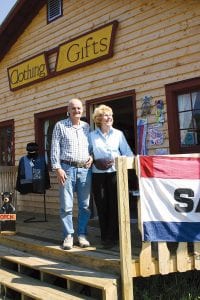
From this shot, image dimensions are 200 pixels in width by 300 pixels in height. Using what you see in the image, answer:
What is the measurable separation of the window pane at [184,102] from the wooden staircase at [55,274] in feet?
9.02

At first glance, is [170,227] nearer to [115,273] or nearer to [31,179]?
[115,273]

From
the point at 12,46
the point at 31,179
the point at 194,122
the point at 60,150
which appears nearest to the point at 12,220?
the point at 31,179

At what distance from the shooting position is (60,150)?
4.91 metres

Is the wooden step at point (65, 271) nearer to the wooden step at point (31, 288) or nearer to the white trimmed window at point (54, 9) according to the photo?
the wooden step at point (31, 288)

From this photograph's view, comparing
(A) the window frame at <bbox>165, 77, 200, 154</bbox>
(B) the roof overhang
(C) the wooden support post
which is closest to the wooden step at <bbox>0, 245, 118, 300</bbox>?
(C) the wooden support post

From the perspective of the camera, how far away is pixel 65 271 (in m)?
4.55

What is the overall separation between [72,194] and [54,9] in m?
5.74

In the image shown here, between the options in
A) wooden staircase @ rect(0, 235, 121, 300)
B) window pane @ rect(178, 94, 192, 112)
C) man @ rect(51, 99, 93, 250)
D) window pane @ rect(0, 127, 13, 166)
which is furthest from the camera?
window pane @ rect(0, 127, 13, 166)

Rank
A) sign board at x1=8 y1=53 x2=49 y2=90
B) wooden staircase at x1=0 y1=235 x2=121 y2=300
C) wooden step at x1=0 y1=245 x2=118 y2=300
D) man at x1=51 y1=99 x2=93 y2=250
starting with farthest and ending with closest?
sign board at x1=8 y1=53 x2=49 y2=90 < man at x1=51 y1=99 x2=93 y2=250 < wooden staircase at x1=0 y1=235 x2=121 y2=300 < wooden step at x1=0 y1=245 x2=118 y2=300

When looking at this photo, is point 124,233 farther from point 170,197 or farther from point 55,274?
point 55,274

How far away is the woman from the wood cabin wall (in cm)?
191

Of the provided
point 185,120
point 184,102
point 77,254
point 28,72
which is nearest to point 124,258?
point 77,254

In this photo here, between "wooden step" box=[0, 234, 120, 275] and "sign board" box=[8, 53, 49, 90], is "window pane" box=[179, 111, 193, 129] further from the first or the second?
"sign board" box=[8, 53, 49, 90]

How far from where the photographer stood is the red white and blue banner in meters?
4.24
